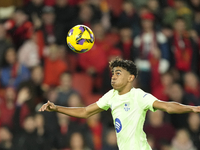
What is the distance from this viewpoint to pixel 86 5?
→ 10047 millimetres

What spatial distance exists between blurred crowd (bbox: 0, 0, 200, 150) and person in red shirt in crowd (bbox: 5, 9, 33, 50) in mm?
24

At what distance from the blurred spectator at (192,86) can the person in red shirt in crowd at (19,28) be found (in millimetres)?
3785

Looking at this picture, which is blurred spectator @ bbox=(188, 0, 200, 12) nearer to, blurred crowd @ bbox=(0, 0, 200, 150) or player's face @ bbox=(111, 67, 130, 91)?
blurred crowd @ bbox=(0, 0, 200, 150)

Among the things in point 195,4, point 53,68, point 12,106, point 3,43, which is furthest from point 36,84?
point 195,4

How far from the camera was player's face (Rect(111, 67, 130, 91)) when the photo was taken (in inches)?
213

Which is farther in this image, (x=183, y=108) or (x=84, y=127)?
(x=84, y=127)

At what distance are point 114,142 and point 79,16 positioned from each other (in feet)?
11.5

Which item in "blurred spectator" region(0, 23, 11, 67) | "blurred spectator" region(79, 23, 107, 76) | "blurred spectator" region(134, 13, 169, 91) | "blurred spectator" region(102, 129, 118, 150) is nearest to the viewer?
"blurred spectator" region(102, 129, 118, 150)

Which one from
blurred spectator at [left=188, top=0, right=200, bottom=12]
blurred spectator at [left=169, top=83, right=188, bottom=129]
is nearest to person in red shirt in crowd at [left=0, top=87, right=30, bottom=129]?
blurred spectator at [left=169, top=83, right=188, bottom=129]

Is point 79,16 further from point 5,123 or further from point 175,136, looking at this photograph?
point 175,136

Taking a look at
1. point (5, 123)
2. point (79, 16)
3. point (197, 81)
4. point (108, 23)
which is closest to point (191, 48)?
point (197, 81)

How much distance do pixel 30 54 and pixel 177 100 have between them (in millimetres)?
3462

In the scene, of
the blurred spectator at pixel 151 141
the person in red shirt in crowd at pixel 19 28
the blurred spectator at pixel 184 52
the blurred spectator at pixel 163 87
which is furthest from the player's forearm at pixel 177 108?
the person in red shirt in crowd at pixel 19 28

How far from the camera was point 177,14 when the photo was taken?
10.1 m
